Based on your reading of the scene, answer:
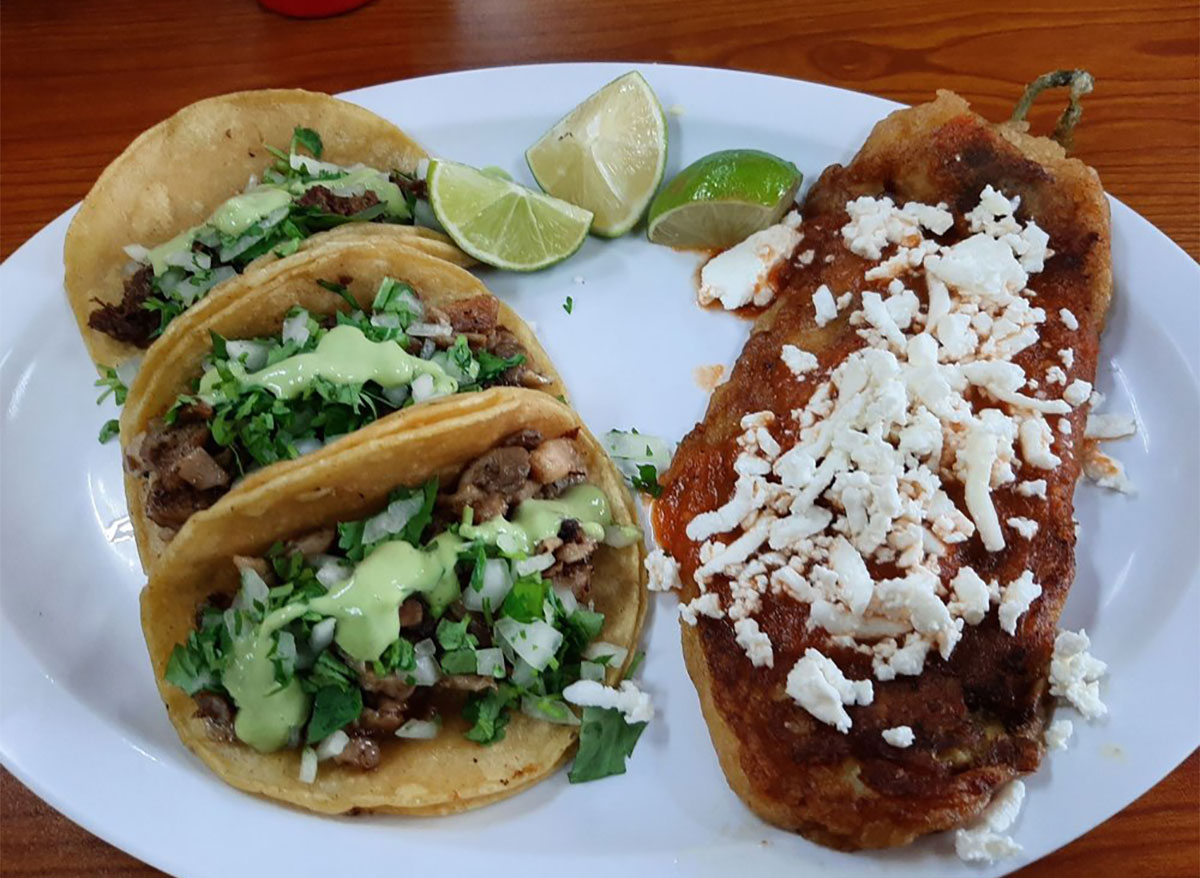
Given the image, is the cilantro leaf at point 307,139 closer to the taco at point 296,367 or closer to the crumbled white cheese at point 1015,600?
the taco at point 296,367

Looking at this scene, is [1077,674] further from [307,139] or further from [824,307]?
[307,139]

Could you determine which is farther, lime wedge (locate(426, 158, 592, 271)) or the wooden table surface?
the wooden table surface

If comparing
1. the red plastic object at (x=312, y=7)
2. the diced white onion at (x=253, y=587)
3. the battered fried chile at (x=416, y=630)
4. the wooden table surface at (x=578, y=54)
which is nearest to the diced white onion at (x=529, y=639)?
the battered fried chile at (x=416, y=630)

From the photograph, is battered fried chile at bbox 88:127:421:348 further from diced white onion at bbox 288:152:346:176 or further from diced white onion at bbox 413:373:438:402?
diced white onion at bbox 413:373:438:402

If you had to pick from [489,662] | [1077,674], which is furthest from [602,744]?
[1077,674]

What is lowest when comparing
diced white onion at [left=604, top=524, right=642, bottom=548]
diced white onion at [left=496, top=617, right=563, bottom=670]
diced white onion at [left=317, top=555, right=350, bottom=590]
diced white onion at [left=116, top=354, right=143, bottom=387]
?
diced white onion at [left=496, top=617, right=563, bottom=670]

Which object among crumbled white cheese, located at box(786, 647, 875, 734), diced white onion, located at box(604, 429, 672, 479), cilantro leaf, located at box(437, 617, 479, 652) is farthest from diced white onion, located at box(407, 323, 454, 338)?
crumbled white cheese, located at box(786, 647, 875, 734)
